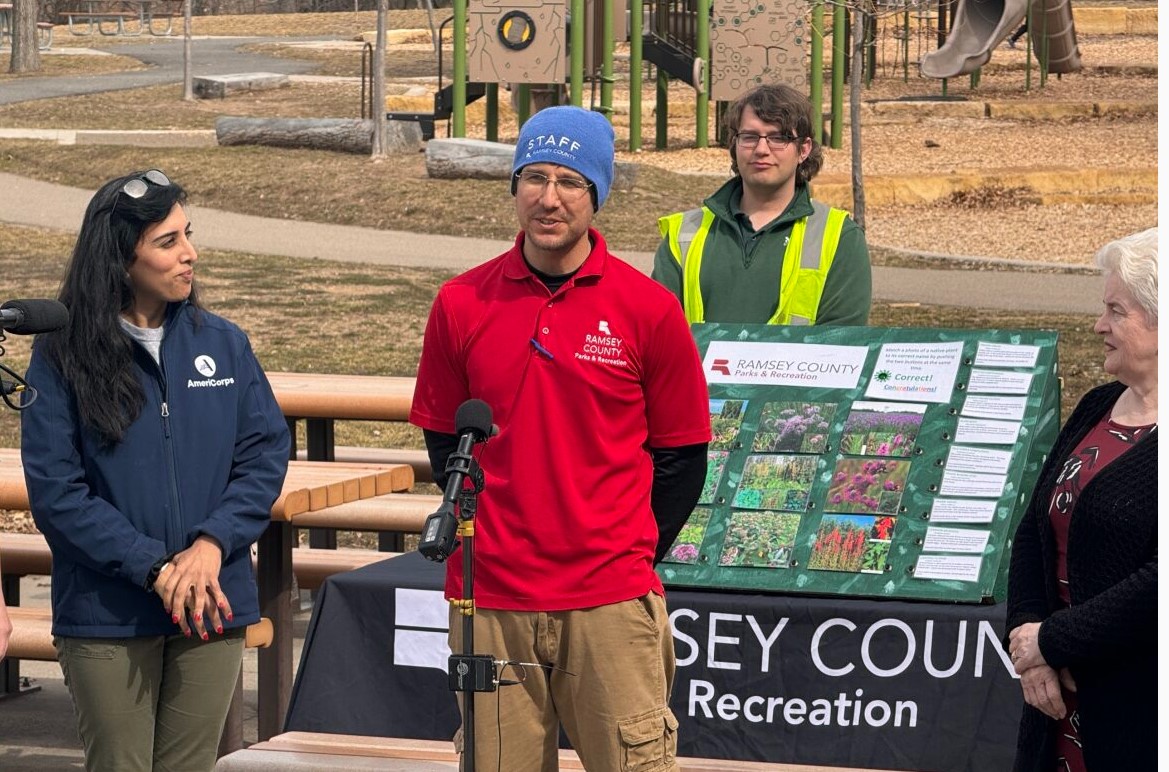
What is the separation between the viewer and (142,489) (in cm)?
414

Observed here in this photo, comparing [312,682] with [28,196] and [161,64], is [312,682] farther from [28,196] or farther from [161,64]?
[161,64]

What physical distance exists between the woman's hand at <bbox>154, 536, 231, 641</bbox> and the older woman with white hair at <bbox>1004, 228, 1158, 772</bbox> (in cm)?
175

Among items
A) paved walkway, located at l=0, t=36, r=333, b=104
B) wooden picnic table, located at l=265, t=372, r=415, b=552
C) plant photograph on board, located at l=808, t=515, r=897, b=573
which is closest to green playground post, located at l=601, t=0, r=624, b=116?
paved walkway, located at l=0, t=36, r=333, b=104

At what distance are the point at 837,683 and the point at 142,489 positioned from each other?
82.9 inches

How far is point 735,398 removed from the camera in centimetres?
572

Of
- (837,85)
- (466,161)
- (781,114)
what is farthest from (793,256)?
(837,85)

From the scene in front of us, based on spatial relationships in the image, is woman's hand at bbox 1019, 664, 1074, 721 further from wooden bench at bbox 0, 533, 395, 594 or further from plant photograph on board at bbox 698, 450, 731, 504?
wooden bench at bbox 0, 533, 395, 594

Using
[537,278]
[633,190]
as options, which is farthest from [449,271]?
[537,278]

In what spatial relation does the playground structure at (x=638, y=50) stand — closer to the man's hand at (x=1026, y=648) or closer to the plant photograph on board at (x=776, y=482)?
the plant photograph on board at (x=776, y=482)

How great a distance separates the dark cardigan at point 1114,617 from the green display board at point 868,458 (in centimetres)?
142

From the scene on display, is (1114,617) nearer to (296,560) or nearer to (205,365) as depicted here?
(205,365)

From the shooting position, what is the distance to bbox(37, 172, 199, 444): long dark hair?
4.09m

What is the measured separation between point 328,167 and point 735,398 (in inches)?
688

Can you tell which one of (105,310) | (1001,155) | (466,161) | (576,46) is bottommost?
(105,310)
